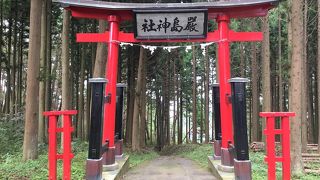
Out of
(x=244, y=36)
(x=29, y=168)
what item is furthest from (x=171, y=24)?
(x=29, y=168)

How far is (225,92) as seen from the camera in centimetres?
841

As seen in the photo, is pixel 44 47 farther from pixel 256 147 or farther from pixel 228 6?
pixel 256 147

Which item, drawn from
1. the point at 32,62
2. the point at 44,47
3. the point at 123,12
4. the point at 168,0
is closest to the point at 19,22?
the point at 44,47

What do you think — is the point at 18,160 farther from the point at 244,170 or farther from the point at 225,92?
the point at 244,170

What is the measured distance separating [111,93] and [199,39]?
2.60 meters

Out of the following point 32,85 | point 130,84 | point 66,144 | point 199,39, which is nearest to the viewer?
point 66,144

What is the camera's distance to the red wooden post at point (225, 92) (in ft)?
26.8

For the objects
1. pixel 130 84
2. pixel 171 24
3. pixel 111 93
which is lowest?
pixel 111 93

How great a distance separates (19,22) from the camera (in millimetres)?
18031

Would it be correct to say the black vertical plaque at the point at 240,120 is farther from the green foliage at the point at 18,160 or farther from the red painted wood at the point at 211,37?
the green foliage at the point at 18,160

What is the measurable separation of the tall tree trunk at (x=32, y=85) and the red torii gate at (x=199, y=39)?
122cm

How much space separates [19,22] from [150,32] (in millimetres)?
11563

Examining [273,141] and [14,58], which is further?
[14,58]

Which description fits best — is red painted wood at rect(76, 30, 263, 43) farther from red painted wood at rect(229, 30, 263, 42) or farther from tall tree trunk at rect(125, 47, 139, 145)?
tall tree trunk at rect(125, 47, 139, 145)
